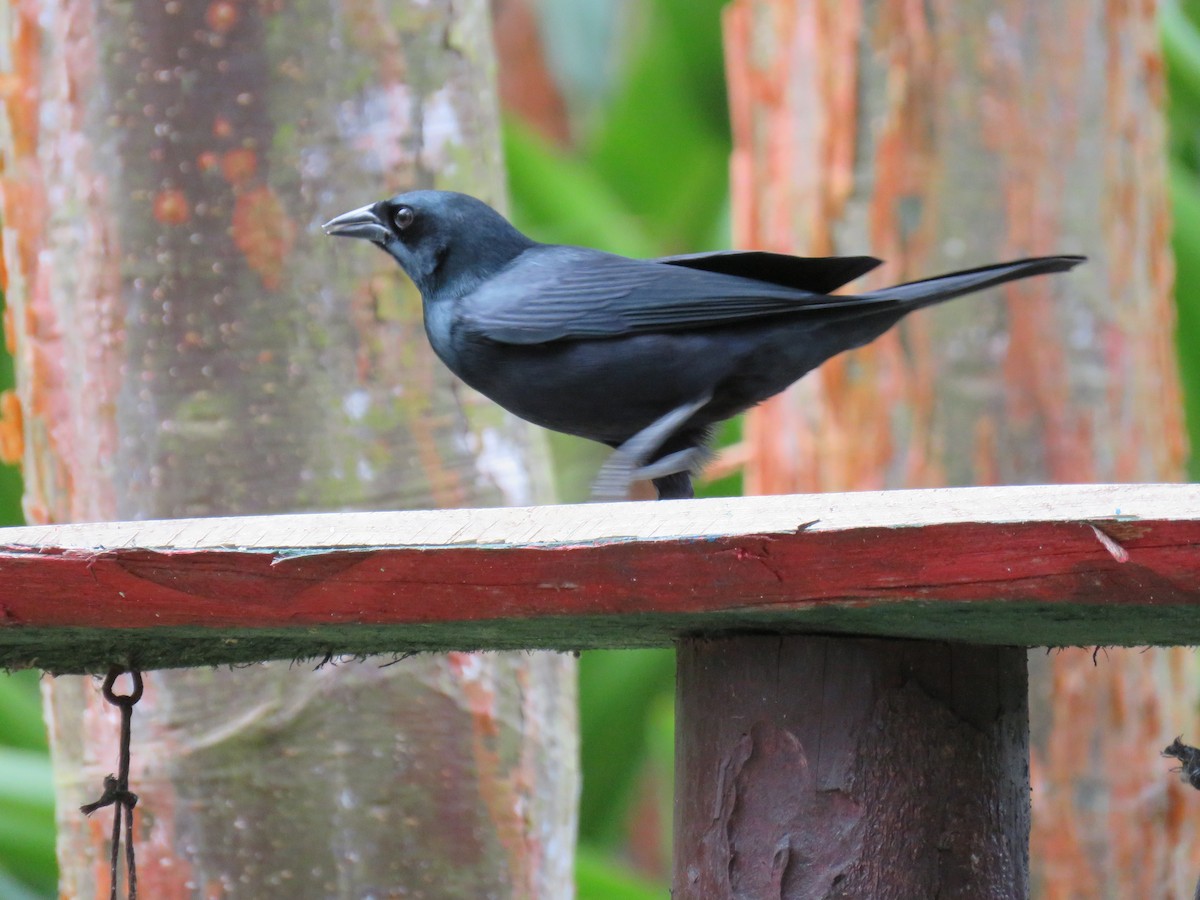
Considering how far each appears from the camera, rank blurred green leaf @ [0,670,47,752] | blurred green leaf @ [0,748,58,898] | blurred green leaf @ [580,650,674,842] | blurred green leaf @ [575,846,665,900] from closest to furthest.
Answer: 1. blurred green leaf @ [0,748,58,898]
2. blurred green leaf @ [575,846,665,900]
3. blurred green leaf @ [0,670,47,752]
4. blurred green leaf @ [580,650,674,842]

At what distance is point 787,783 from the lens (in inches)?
45.6

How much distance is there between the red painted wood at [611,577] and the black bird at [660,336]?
0.54m

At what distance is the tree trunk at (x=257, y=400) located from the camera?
1884 millimetres

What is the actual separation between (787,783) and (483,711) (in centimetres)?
88

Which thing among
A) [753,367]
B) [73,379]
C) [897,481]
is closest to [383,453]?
[73,379]

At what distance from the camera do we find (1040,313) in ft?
10.2

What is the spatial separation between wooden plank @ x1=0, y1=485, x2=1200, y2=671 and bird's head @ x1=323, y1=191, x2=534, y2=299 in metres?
0.70

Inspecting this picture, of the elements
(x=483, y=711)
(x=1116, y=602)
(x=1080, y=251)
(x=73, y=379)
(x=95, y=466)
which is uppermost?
(x=1080, y=251)

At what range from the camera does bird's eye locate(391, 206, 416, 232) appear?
1792 mm

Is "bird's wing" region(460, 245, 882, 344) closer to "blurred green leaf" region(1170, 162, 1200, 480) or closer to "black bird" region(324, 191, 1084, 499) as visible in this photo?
"black bird" region(324, 191, 1084, 499)

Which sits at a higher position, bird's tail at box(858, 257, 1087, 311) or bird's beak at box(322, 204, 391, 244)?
bird's beak at box(322, 204, 391, 244)

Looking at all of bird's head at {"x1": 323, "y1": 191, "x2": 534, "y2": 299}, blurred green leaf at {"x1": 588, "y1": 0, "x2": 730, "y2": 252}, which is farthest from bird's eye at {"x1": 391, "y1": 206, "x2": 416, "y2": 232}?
blurred green leaf at {"x1": 588, "y1": 0, "x2": 730, "y2": 252}

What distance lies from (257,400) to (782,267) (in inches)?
29.4

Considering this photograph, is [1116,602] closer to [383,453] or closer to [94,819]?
[383,453]
